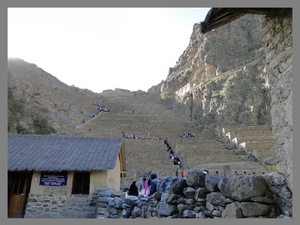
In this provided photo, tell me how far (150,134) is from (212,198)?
3140 centimetres

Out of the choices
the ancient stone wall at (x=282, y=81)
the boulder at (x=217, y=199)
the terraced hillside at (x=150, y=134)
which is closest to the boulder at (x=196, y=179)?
the boulder at (x=217, y=199)

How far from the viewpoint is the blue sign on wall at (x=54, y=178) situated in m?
10.2

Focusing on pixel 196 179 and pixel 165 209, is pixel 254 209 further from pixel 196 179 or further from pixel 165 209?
pixel 165 209

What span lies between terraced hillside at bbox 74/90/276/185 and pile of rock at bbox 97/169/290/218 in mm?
15417

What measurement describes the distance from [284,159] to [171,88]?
5853cm

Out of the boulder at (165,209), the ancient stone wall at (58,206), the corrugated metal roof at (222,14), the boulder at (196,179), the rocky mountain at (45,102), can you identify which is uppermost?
→ the rocky mountain at (45,102)

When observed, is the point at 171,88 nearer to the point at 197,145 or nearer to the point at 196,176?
the point at 197,145

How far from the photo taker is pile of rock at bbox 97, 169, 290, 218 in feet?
11.0

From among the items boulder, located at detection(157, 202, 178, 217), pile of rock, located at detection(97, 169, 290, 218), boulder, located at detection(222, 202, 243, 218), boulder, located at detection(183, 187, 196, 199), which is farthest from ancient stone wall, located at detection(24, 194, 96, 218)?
boulder, located at detection(222, 202, 243, 218)

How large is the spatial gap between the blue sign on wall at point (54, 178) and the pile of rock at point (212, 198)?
215 inches

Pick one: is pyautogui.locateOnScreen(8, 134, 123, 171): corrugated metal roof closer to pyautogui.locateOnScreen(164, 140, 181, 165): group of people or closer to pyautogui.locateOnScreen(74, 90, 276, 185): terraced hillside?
pyautogui.locateOnScreen(74, 90, 276, 185): terraced hillside

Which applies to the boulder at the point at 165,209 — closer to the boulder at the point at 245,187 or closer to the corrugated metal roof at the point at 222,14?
the boulder at the point at 245,187

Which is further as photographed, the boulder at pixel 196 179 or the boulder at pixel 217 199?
the boulder at pixel 196 179

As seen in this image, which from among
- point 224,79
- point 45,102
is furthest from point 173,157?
point 45,102
